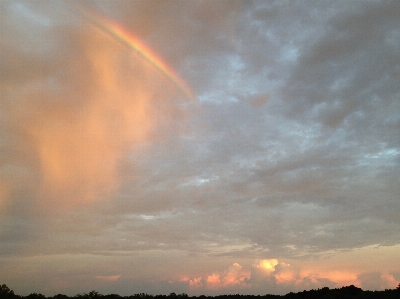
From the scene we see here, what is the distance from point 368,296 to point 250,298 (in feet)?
118

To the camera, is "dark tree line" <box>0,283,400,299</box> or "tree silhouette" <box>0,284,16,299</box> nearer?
"dark tree line" <box>0,283,400,299</box>

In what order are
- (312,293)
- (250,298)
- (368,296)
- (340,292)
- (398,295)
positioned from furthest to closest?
(250,298), (312,293), (340,292), (368,296), (398,295)

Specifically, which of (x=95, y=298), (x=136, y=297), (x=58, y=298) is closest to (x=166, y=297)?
(x=136, y=297)

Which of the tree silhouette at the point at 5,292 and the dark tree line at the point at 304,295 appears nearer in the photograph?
the dark tree line at the point at 304,295

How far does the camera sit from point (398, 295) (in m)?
56.4

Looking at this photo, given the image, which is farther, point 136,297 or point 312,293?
point 136,297

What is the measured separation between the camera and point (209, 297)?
97938 millimetres

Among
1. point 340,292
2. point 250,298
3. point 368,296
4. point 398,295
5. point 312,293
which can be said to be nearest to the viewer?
point 398,295

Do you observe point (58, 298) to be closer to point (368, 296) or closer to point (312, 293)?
point (312, 293)

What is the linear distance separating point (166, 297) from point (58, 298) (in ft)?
91.5

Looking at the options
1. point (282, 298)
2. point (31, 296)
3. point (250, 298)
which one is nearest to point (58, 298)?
point (31, 296)

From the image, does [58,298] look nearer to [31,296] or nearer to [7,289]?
[31,296]

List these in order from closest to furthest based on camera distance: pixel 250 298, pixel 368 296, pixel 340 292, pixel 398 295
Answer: pixel 398 295, pixel 368 296, pixel 340 292, pixel 250 298

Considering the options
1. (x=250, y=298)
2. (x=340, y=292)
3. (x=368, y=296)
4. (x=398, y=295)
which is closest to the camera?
(x=398, y=295)
